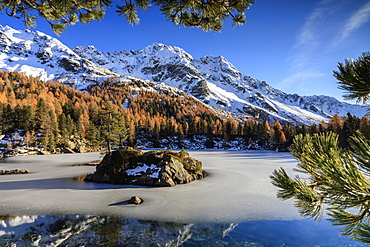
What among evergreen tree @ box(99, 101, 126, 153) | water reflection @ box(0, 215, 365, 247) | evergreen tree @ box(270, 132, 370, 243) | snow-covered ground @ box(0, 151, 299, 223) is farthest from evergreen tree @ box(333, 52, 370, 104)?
evergreen tree @ box(99, 101, 126, 153)

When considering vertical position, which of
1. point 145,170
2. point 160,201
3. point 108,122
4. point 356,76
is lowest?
point 160,201

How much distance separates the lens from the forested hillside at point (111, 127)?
4512 centimetres

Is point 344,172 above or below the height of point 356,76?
below

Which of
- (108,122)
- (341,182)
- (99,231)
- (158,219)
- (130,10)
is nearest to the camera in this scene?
(341,182)

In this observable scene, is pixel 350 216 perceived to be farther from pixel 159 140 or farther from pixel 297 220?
pixel 159 140

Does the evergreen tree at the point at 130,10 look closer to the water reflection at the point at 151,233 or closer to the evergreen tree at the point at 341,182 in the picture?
the evergreen tree at the point at 341,182

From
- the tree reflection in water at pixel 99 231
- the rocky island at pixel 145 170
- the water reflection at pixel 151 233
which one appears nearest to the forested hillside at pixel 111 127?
the rocky island at pixel 145 170

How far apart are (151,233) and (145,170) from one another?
9.70m

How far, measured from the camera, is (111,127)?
82.4 ft

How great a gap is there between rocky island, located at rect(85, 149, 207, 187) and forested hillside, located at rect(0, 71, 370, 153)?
16.9 ft

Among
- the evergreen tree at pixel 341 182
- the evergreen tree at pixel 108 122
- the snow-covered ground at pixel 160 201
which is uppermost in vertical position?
the evergreen tree at pixel 108 122

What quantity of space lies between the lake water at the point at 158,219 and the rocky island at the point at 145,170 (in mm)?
2017

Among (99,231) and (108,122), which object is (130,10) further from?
(108,122)

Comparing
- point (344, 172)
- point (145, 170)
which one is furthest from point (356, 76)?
point (145, 170)
